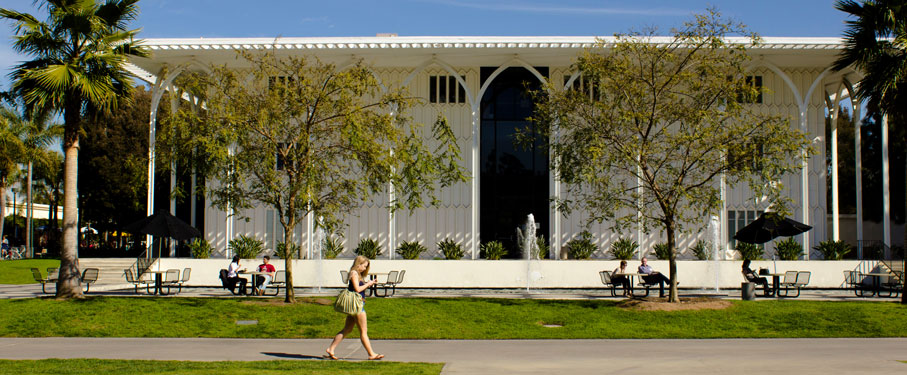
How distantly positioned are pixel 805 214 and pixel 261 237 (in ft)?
55.9

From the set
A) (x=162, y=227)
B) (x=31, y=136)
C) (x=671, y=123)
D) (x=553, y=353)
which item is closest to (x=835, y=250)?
(x=671, y=123)

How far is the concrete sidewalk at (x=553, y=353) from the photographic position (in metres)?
9.38

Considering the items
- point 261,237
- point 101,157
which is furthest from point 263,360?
point 101,157

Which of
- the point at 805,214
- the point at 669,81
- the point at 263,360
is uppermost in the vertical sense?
the point at 669,81

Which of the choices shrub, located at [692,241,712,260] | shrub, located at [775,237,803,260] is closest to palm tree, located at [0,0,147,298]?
shrub, located at [692,241,712,260]

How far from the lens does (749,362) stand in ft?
32.2

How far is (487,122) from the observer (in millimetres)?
26578

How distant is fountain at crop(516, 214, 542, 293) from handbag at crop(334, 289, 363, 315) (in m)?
10.9

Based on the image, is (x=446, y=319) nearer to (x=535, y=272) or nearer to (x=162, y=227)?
(x=535, y=272)

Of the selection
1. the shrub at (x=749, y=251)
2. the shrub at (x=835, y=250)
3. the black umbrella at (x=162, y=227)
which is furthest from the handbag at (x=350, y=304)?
the shrub at (x=835, y=250)

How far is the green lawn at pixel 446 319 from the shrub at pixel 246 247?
704 centimetres

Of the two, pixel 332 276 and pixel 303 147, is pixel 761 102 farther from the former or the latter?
pixel 303 147

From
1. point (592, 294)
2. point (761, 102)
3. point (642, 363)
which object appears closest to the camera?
point (642, 363)

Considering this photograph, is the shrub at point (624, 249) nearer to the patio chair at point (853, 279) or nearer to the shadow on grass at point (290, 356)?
the patio chair at point (853, 279)
